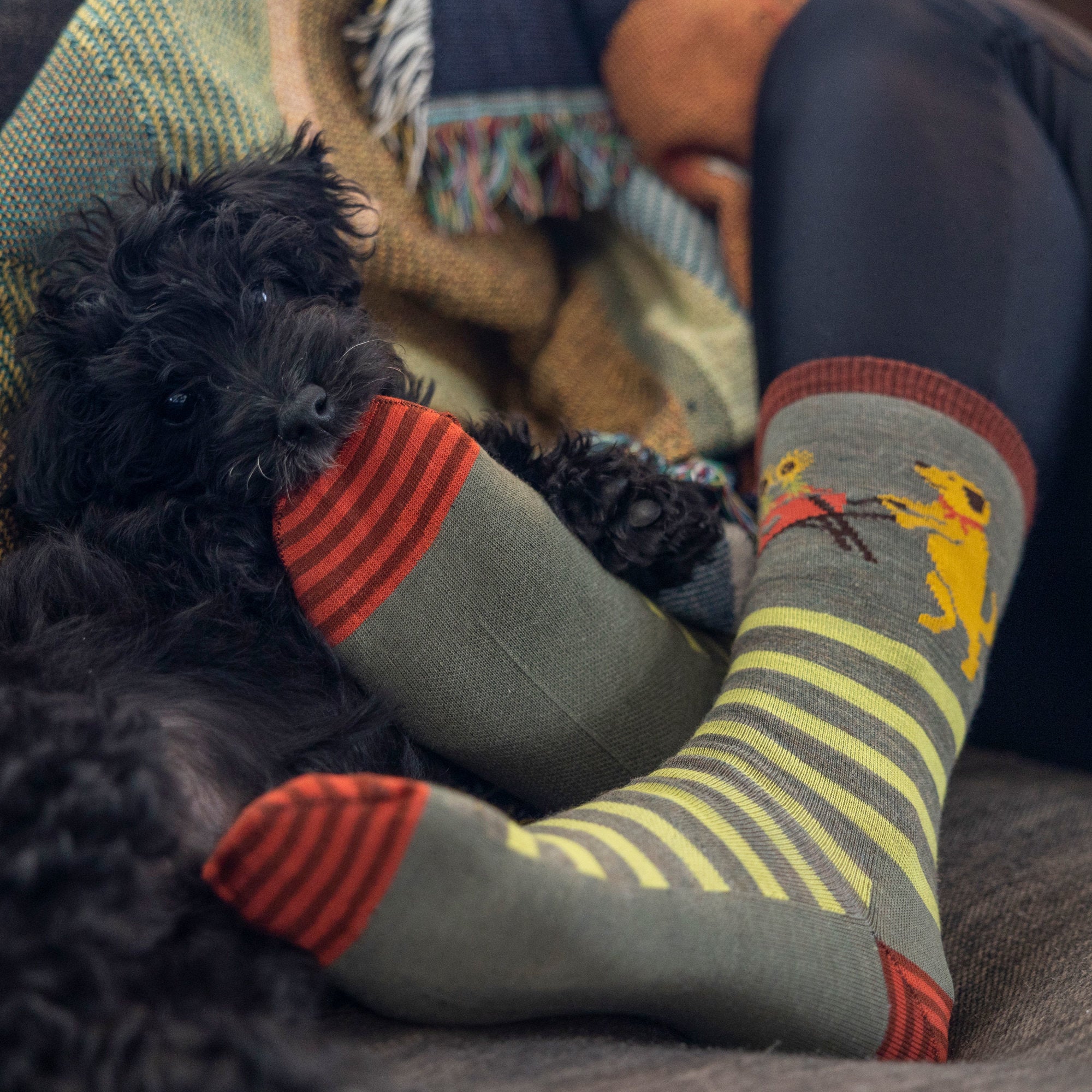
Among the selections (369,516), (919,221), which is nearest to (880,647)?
(369,516)

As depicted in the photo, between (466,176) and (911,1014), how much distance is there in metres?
1.32

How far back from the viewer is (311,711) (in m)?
0.89

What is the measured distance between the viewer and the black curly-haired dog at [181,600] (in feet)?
1.89

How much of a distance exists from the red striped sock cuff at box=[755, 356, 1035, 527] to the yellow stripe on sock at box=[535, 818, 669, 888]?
71 cm

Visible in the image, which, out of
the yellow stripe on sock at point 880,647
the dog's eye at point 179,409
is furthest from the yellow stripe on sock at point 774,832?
the dog's eye at point 179,409

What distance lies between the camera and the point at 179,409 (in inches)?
37.5

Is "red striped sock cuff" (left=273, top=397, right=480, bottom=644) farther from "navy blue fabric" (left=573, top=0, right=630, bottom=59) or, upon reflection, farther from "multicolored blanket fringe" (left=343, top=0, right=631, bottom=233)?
"navy blue fabric" (left=573, top=0, right=630, bottom=59)

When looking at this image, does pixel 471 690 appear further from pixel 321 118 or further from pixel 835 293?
pixel 321 118

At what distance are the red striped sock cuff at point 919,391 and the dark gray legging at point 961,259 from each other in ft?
0.07

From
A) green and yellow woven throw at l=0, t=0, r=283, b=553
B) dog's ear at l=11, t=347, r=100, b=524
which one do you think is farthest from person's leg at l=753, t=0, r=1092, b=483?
dog's ear at l=11, t=347, r=100, b=524

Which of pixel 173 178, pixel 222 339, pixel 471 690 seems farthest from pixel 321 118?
pixel 471 690

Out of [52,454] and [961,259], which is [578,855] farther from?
[961,259]

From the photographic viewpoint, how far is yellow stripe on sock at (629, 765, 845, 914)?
2.67 feet

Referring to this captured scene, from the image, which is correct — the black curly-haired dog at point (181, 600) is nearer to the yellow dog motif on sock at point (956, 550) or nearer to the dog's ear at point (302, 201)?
the dog's ear at point (302, 201)
